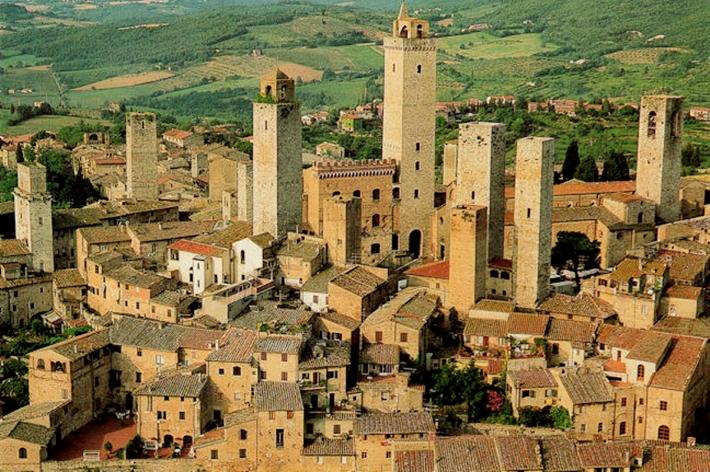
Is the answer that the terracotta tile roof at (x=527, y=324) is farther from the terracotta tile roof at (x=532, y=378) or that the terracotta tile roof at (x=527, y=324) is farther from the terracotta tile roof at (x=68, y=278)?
the terracotta tile roof at (x=68, y=278)

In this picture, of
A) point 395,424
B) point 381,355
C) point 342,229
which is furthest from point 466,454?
point 342,229

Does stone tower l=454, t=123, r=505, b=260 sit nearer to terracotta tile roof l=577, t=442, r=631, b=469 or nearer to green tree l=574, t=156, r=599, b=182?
terracotta tile roof l=577, t=442, r=631, b=469

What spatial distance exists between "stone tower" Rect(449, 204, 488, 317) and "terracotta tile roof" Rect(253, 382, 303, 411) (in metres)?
6.26

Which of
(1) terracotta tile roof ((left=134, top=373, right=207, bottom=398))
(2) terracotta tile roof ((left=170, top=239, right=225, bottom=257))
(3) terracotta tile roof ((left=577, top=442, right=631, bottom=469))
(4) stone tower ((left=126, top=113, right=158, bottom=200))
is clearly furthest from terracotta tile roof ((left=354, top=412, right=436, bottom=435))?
(4) stone tower ((left=126, top=113, right=158, bottom=200))

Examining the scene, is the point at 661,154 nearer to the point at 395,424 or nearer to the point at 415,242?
the point at 415,242

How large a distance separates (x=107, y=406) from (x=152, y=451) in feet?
9.42

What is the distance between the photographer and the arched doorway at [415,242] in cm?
3641

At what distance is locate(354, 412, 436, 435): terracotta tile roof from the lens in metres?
25.4

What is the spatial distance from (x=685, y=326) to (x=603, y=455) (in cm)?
578

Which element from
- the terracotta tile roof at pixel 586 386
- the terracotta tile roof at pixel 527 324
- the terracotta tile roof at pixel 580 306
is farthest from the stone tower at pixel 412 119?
the terracotta tile roof at pixel 586 386

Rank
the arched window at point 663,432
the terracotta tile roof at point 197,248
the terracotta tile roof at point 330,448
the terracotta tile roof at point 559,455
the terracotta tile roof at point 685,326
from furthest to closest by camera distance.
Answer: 1. the terracotta tile roof at point 197,248
2. the terracotta tile roof at point 685,326
3. the arched window at point 663,432
4. the terracotta tile roof at point 330,448
5. the terracotta tile roof at point 559,455

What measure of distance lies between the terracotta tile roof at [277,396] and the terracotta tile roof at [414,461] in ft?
8.29

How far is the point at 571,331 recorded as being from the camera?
28.8 metres

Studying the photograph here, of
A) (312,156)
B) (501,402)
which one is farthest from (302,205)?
(312,156)
